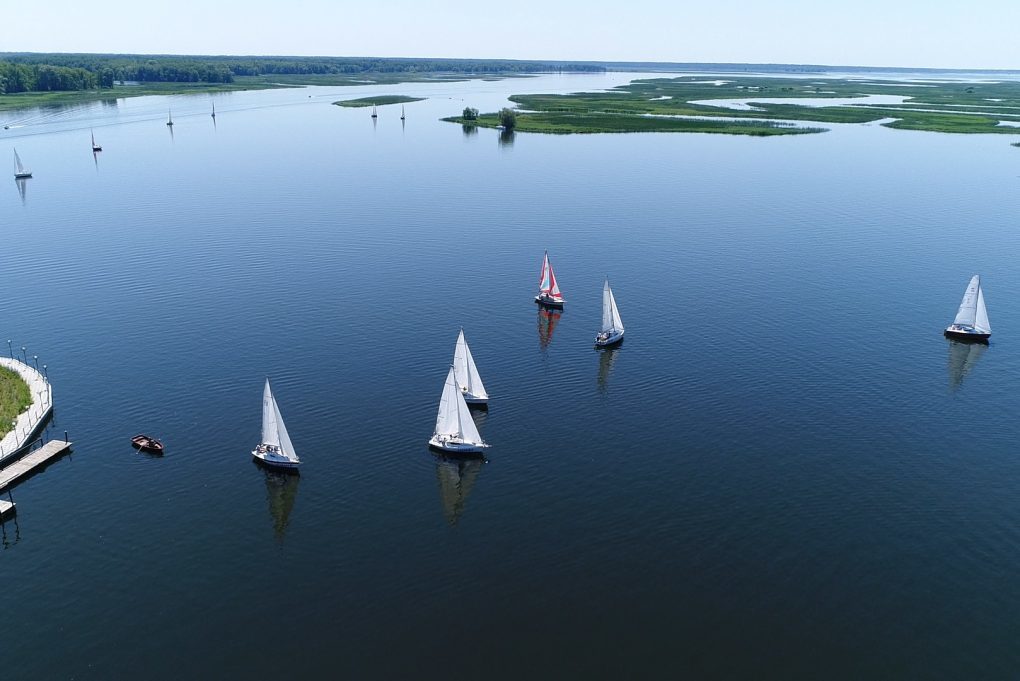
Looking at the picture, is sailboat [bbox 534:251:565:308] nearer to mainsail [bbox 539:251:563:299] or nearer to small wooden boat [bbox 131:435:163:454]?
mainsail [bbox 539:251:563:299]

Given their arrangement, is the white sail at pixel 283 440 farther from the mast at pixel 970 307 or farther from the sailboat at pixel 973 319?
the mast at pixel 970 307

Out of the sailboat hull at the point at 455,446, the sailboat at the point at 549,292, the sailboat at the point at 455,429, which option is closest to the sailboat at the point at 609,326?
the sailboat at the point at 549,292

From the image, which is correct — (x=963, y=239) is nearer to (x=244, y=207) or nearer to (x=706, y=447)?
(x=706, y=447)

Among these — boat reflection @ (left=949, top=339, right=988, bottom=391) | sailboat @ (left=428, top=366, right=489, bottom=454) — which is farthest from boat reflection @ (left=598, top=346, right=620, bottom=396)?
boat reflection @ (left=949, top=339, right=988, bottom=391)

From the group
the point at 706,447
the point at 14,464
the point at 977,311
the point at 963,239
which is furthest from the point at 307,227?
the point at 963,239

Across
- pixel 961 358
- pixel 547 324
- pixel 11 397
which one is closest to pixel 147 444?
pixel 11 397
